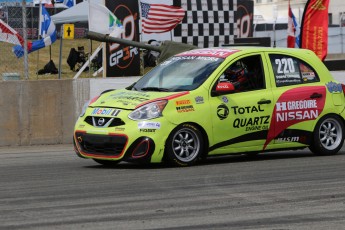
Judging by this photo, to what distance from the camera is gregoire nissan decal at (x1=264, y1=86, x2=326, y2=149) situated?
11.3m

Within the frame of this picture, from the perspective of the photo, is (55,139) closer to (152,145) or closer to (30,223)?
(152,145)

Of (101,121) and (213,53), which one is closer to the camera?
(101,121)

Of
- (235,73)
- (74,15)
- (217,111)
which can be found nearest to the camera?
(217,111)

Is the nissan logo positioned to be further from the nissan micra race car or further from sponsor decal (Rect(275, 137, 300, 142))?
sponsor decal (Rect(275, 137, 300, 142))

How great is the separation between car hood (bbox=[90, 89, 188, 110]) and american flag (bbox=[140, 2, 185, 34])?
32.4 ft

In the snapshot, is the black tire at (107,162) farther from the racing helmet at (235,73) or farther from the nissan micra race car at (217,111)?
the racing helmet at (235,73)

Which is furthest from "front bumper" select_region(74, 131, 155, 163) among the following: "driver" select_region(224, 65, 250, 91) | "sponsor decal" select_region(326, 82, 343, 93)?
"sponsor decal" select_region(326, 82, 343, 93)

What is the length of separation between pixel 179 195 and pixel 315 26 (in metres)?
12.4

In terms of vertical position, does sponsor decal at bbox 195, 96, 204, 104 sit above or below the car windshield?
below

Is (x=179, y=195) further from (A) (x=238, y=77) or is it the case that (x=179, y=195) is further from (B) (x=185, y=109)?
(A) (x=238, y=77)

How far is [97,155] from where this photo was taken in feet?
A: 34.7

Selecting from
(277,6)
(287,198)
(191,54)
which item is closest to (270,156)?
(191,54)

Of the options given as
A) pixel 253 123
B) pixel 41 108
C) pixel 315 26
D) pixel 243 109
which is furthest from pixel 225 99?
pixel 315 26

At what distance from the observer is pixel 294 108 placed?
11.4 meters
